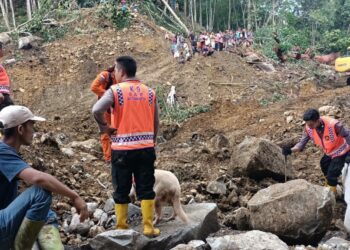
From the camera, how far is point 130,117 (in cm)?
436

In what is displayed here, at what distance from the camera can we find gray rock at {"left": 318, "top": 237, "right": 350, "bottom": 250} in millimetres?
4430

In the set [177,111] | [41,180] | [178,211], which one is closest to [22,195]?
[41,180]

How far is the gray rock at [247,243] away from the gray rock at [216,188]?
212cm

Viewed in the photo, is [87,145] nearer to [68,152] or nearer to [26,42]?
[68,152]

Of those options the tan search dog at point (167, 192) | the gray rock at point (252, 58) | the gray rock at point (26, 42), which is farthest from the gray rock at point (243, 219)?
the gray rock at point (252, 58)

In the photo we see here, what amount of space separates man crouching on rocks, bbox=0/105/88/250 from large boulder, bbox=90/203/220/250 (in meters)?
0.98

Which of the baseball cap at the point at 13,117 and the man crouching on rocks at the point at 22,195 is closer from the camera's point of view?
the man crouching on rocks at the point at 22,195

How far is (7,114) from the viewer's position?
3.29 m

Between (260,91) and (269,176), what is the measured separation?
828cm

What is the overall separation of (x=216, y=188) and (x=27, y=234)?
142 inches

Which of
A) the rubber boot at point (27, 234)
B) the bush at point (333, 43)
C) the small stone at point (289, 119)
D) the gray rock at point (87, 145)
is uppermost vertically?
the rubber boot at point (27, 234)

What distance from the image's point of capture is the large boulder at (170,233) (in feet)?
13.9

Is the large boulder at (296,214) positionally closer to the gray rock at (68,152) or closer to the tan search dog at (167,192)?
the tan search dog at (167,192)

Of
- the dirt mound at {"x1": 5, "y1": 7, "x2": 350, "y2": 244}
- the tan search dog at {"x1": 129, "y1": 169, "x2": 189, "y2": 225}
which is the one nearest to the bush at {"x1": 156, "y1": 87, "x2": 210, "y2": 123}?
the dirt mound at {"x1": 5, "y1": 7, "x2": 350, "y2": 244}
